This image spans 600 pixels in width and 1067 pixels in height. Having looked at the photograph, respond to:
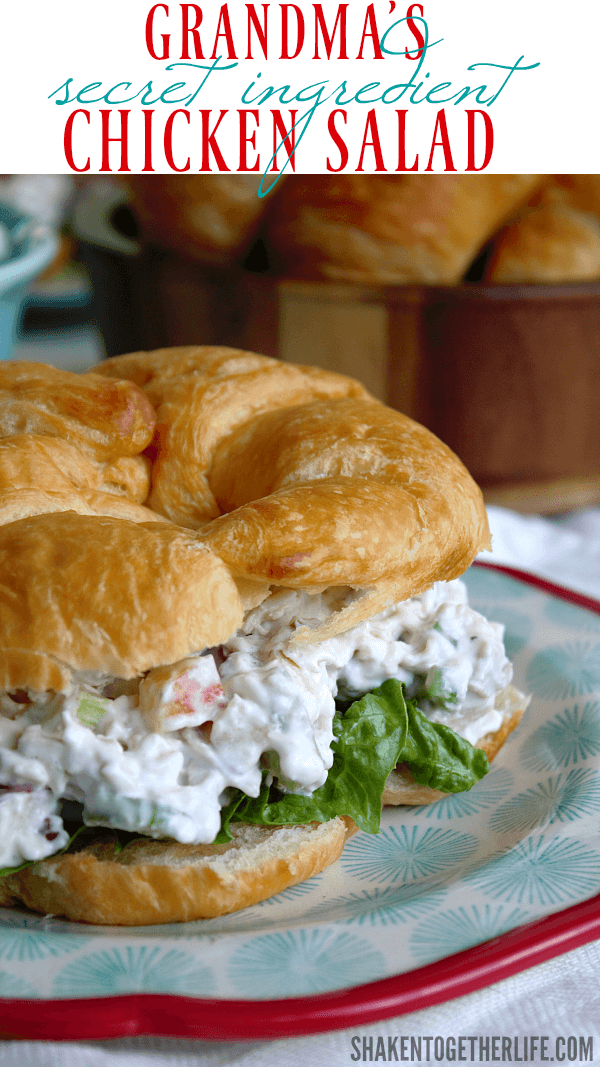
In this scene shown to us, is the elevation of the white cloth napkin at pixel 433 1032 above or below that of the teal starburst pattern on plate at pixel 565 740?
above

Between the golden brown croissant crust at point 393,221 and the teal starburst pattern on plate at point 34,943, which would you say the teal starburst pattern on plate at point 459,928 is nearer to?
the teal starburst pattern on plate at point 34,943

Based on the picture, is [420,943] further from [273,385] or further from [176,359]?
[176,359]

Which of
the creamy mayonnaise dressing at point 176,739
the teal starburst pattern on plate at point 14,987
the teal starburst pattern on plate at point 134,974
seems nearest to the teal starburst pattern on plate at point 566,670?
the creamy mayonnaise dressing at point 176,739

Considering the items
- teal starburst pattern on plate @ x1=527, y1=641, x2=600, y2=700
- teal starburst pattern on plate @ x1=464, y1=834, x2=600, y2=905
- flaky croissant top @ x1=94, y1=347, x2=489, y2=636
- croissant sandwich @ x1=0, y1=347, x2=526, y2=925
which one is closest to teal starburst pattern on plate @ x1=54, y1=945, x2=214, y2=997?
croissant sandwich @ x1=0, y1=347, x2=526, y2=925

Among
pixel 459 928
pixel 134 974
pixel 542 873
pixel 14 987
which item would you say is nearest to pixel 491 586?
pixel 542 873

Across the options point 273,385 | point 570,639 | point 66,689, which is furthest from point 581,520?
point 66,689
